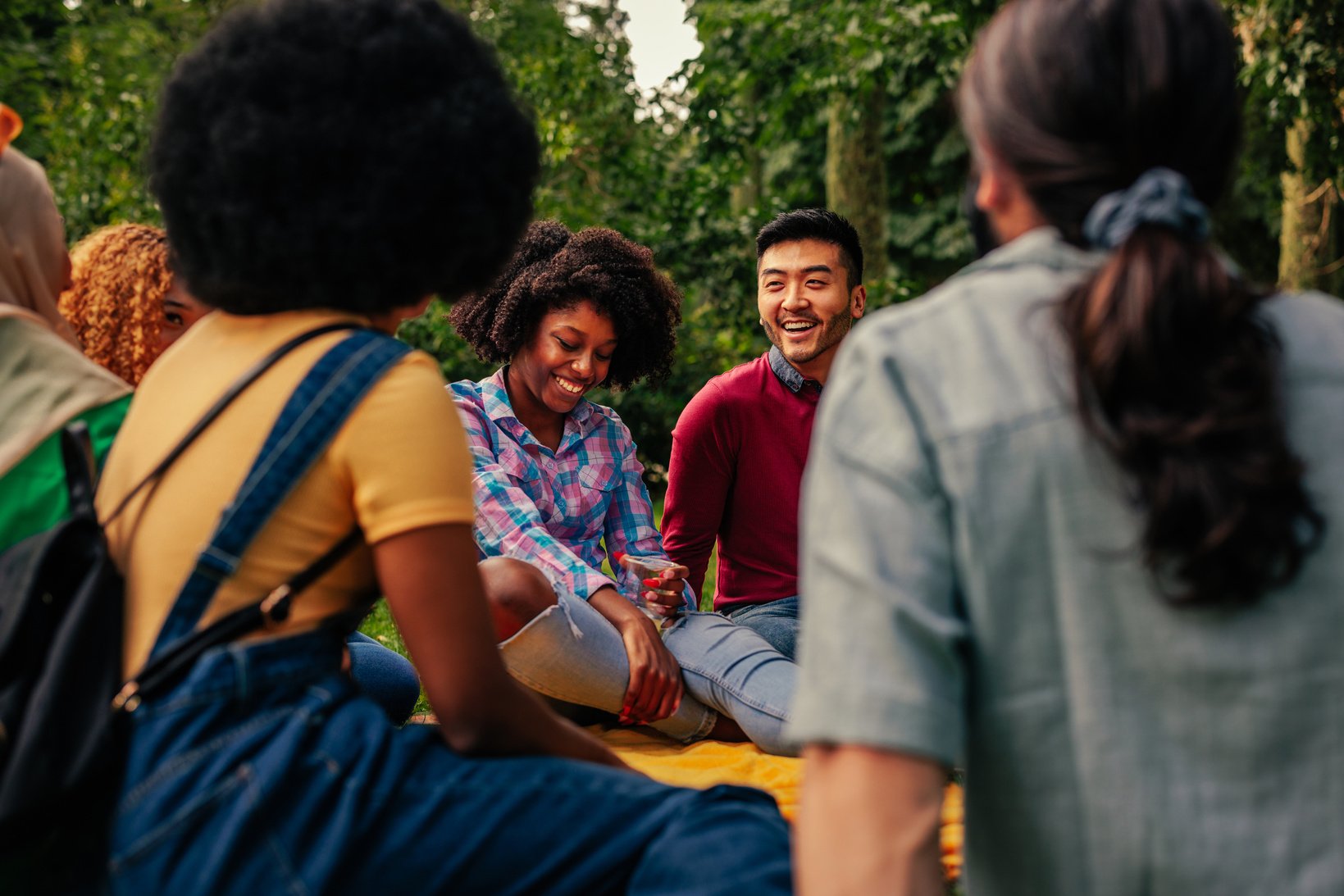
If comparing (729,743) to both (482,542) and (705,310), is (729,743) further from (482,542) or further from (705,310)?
(705,310)

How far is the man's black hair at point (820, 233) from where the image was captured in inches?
174

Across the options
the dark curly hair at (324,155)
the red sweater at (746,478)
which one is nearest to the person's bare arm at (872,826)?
the dark curly hair at (324,155)

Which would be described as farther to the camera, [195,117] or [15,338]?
[15,338]

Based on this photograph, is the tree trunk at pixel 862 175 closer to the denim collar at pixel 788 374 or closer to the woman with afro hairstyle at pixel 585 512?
the denim collar at pixel 788 374

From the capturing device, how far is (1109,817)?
1.18m

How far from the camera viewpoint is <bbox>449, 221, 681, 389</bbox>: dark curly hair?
4074 mm

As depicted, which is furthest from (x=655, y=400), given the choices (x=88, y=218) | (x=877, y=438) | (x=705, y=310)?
(x=877, y=438)

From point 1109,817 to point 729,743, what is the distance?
2.70 m

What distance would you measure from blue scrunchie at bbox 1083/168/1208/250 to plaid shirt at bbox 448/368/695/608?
2519mm

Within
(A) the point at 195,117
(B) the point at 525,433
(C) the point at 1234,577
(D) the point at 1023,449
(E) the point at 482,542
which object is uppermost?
(A) the point at 195,117

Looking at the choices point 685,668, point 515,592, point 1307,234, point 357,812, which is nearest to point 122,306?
point 515,592

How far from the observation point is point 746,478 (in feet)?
13.7

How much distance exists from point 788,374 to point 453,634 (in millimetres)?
2681

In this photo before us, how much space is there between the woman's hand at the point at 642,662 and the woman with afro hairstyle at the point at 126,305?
1429 millimetres
